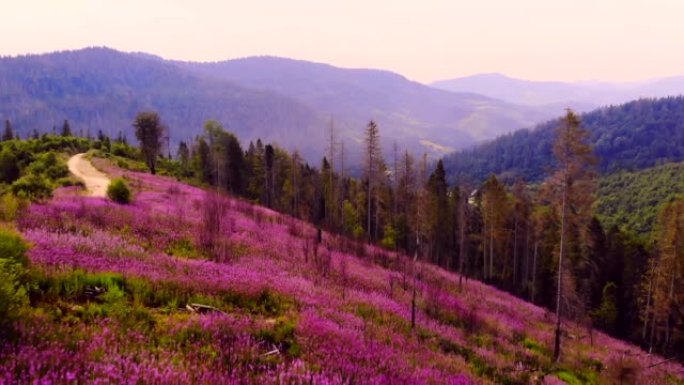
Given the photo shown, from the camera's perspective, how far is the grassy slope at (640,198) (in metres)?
139

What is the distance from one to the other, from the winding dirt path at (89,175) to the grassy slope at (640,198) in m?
137

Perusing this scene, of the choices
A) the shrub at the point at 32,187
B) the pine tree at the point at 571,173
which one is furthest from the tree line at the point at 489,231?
the shrub at the point at 32,187

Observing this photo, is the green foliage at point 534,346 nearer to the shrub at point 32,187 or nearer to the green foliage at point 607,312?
the shrub at point 32,187

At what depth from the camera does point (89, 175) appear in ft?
134

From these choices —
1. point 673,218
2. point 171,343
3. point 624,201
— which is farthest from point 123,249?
point 624,201

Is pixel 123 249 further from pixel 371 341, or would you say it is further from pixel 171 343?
pixel 371 341

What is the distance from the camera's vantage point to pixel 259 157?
273 ft

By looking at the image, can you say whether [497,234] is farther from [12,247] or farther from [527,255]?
[12,247]

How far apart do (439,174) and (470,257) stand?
1474 centimetres

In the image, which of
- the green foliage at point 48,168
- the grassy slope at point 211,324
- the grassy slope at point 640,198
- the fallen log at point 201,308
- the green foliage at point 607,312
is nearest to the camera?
the grassy slope at point 211,324

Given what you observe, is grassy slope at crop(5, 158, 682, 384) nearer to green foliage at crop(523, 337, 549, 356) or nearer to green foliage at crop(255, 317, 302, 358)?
green foliage at crop(255, 317, 302, 358)

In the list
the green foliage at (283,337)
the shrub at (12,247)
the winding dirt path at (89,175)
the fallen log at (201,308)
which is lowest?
the winding dirt path at (89,175)

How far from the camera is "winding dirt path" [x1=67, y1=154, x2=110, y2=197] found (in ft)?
101

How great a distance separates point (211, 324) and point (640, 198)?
193981 mm
